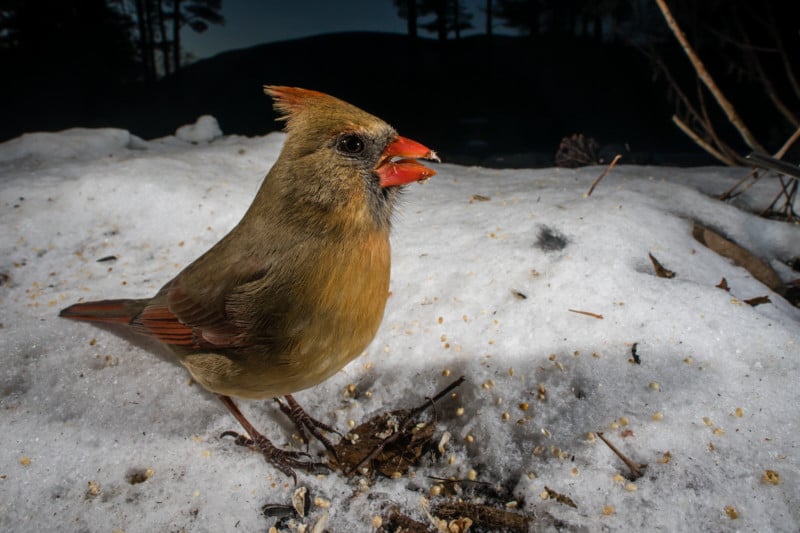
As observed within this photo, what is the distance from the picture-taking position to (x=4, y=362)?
1952mm

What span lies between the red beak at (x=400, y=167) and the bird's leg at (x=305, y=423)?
34.7 inches

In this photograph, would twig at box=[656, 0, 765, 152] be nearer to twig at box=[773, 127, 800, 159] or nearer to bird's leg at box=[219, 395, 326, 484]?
twig at box=[773, 127, 800, 159]

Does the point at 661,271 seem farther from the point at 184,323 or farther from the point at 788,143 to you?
the point at 184,323

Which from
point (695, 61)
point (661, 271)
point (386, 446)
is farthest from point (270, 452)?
point (695, 61)

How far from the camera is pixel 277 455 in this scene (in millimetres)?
1752

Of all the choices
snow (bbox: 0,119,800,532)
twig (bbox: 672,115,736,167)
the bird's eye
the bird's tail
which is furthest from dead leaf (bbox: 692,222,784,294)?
the bird's tail

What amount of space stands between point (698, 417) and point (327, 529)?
1204 mm

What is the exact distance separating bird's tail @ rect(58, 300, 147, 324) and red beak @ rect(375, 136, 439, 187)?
114 cm

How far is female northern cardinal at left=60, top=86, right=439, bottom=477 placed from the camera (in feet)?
4.89

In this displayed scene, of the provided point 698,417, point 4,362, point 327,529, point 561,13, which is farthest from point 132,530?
point 561,13

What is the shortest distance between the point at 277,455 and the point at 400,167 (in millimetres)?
1054

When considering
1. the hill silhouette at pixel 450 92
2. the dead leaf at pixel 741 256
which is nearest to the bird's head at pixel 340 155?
the dead leaf at pixel 741 256

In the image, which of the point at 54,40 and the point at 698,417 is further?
the point at 54,40

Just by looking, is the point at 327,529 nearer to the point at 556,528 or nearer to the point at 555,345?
the point at 556,528
